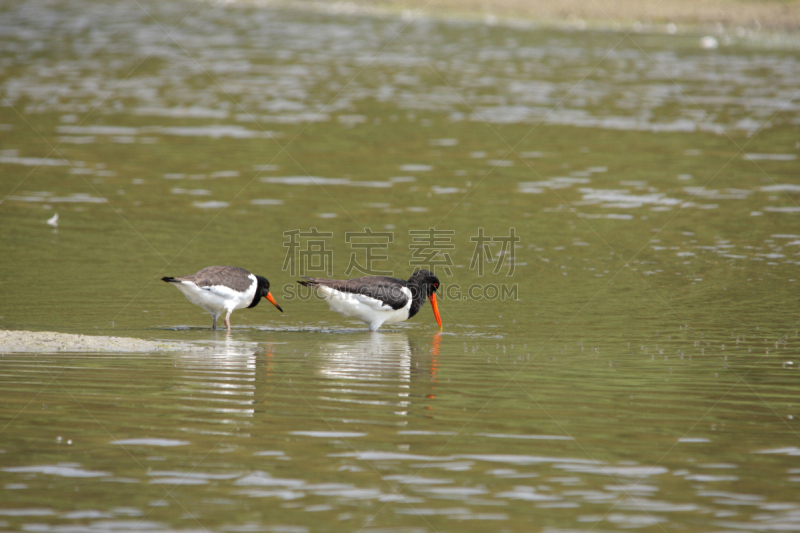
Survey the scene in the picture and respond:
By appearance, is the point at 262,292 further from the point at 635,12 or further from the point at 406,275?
the point at 635,12

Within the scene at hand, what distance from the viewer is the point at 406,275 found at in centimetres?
1559

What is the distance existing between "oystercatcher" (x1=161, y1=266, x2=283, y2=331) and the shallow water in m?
0.40

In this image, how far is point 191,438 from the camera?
24.9ft

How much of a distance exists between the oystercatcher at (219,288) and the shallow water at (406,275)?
403 millimetres

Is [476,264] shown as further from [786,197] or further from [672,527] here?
[672,527]

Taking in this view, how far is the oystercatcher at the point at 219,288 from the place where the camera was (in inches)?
480

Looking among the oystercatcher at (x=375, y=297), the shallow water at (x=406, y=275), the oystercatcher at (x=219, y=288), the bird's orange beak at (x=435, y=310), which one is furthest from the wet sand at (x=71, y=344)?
the bird's orange beak at (x=435, y=310)

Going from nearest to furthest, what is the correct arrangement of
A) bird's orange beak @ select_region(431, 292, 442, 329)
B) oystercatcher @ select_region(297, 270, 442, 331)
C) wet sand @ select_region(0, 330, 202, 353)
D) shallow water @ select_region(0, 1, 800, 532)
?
shallow water @ select_region(0, 1, 800, 532), wet sand @ select_region(0, 330, 202, 353), oystercatcher @ select_region(297, 270, 442, 331), bird's orange beak @ select_region(431, 292, 442, 329)

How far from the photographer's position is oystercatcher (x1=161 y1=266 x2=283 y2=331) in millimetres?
12188

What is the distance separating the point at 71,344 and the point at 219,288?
212cm

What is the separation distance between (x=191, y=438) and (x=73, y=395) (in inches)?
69.1

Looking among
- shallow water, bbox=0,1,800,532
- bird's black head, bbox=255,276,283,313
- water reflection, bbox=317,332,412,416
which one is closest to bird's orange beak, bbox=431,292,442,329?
shallow water, bbox=0,1,800,532

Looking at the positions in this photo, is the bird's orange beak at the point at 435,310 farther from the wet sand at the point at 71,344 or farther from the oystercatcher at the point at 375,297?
the wet sand at the point at 71,344

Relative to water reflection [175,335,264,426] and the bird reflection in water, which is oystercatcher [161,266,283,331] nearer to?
water reflection [175,335,264,426]
